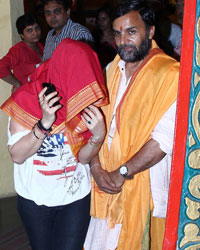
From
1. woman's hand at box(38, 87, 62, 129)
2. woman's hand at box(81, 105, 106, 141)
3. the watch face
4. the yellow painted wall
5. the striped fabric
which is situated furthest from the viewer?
the yellow painted wall

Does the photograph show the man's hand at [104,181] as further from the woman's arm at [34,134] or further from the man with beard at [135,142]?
the woman's arm at [34,134]

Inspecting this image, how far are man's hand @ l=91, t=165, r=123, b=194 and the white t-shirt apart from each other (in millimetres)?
156

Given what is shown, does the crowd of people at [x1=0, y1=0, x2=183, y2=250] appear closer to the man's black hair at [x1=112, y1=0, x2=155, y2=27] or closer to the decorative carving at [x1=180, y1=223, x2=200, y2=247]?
the man's black hair at [x1=112, y1=0, x2=155, y2=27]

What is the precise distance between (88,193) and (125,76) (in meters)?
0.64

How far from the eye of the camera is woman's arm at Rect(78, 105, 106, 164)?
180 cm

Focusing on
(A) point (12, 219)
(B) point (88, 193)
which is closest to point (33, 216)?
(B) point (88, 193)

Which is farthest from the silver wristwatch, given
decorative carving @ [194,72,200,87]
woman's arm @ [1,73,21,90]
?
woman's arm @ [1,73,21,90]

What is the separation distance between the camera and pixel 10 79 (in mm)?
3672

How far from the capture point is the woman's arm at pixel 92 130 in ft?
5.91

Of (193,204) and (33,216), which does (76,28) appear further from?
(193,204)

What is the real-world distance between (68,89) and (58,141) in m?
0.27

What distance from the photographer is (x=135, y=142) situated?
193 centimetres

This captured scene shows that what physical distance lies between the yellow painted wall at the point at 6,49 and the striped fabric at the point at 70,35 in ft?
1.17

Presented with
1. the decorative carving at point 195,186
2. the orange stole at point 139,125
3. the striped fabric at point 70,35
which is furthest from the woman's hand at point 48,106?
the striped fabric at point 70,35
